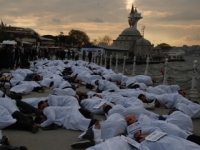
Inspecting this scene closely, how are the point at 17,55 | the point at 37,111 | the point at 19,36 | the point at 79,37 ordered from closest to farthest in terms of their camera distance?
the point at 37,111 < the point at 17,55 < the point at 19,36 < the point at 79,37

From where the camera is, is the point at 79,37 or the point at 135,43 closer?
the point at 79,37

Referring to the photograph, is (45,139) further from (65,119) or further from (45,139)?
(65,119)

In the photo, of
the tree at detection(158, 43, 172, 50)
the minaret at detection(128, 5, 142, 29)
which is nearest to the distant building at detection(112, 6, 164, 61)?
the minaret at detection(128, 5, 142, 29)

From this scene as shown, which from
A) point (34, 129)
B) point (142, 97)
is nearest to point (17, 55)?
point (142, 97)

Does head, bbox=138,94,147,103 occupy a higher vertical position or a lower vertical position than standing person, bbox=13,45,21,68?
lower

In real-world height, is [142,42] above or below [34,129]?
above

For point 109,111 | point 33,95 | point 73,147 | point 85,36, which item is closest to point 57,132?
point 73,147

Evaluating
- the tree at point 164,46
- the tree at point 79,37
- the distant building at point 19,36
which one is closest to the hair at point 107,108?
the distant building at point 19,36

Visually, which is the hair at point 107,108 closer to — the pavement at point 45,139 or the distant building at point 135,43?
the pavement at point 45,139

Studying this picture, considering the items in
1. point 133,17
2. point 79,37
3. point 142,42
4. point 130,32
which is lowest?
point 142,42

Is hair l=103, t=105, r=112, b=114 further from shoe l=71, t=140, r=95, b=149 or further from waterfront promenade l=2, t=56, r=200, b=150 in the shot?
shoe l=71, t=140, r=95, b=149

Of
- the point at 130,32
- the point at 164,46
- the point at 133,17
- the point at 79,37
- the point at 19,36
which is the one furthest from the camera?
the point at 164,46

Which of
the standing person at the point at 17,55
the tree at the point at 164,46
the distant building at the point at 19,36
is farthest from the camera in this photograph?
the tree at the point at 164,46

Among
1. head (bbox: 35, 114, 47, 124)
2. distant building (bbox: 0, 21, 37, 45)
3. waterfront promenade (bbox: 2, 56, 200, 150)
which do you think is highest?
distant building (bbox: 0, 21, 37, 45)
